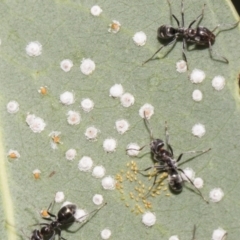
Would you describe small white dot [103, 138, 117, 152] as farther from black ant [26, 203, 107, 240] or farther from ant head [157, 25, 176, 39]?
ant head [157, 25, 176, 39]

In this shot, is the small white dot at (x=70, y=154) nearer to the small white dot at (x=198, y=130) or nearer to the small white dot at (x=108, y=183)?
the small white dot at (x=108, y=183)

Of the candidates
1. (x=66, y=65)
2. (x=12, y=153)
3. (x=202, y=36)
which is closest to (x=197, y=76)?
(x=202, y=36)

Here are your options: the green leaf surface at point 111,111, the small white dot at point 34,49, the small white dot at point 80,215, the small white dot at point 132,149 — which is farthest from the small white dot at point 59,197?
the small white dot at point 34,49

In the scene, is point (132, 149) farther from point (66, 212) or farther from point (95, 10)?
point (95, 10)

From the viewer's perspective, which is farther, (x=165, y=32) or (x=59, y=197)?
(x=59, y=197)

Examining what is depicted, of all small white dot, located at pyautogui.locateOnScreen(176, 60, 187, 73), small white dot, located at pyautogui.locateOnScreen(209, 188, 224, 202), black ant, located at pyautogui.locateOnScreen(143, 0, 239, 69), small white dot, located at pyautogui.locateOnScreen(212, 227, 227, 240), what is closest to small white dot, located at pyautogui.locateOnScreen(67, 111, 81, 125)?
black ant, located at pyautogui.locateOnScreen(143, 0, 239, 69)

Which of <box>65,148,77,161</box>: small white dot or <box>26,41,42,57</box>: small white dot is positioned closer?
<box>26,41,42,57</box>: small white dot

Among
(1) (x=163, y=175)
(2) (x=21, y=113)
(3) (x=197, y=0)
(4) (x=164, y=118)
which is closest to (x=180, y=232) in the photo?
(1) (x=163, y=175)
